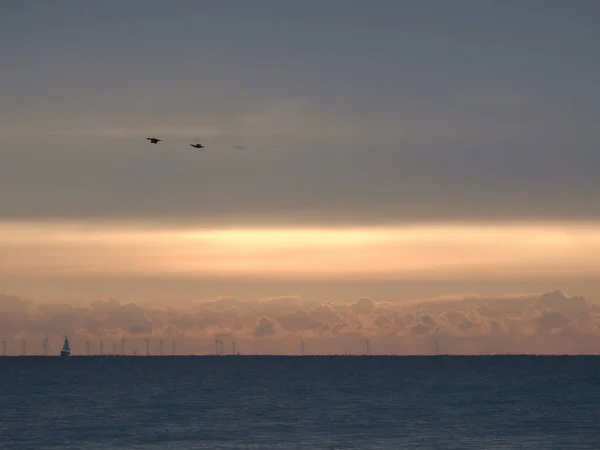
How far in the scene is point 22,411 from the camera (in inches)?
7776

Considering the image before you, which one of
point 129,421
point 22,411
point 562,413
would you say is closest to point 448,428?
point 562,413

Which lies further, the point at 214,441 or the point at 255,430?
the point at 255,430

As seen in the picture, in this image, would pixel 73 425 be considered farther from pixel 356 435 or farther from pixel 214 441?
pixel 356 435

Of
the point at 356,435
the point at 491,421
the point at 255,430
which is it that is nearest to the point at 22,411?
the point at 255,430

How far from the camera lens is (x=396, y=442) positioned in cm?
14188

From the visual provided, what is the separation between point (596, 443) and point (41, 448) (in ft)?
255

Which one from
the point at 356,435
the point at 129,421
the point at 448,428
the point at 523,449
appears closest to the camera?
the point at 523,449

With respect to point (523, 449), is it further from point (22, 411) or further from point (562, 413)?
point (22, 411)

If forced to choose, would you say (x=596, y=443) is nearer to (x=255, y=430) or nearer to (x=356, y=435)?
(x=356, y=435)

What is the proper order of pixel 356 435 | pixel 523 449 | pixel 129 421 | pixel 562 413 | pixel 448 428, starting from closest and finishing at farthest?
pixel 523 449 < pixel 356 435 < pixel 448 428 < pixel 129 421 < pixel 562 413

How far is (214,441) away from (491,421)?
57.8 metres

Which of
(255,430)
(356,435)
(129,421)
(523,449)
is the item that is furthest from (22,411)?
(523,449)

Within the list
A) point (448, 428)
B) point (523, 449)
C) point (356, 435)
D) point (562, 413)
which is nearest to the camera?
point (523, 449)

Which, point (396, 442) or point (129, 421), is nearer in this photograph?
point (396, 442)
